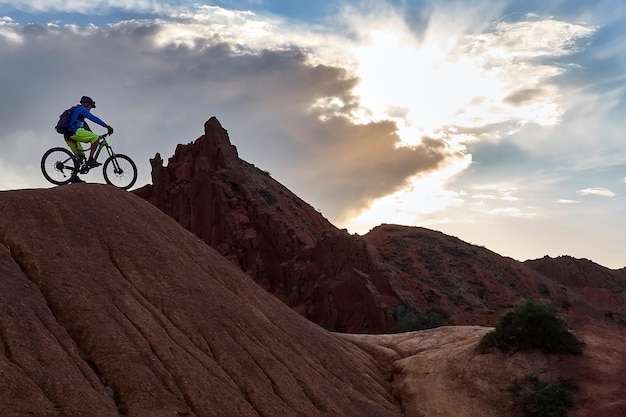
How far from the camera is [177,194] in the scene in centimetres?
6688

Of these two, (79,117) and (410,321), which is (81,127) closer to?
(79,117)

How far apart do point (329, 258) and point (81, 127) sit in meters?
37.0

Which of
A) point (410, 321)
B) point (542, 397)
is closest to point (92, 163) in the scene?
point (542, 397)

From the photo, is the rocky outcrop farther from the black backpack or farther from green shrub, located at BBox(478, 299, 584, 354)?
the black backpack

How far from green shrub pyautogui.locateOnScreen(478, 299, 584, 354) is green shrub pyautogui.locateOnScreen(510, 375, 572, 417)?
1955 millimetres

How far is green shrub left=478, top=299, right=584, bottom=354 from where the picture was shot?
22250mm

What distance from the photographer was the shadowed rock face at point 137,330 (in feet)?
43.3

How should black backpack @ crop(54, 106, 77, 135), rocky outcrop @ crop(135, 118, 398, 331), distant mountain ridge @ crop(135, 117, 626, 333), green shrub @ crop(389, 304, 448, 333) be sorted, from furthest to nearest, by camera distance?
distant mountain ridge @ crop(135, 117, 626, 333) → rocky outcrop @ crop(135, 118, 398, 331) → green shrub @ crop(389, 304, 448, 333) → black backpack @ crop(54, 106, 77, 135)

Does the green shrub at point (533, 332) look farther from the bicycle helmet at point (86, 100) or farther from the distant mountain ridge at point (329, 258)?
the distant mountain ridge at point (329, 258)

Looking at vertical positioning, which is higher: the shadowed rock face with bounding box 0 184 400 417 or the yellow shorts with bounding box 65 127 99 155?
the yellow shorts with bounding box 65 127 99 155

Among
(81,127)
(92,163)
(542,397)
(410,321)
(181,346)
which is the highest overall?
(81,127)

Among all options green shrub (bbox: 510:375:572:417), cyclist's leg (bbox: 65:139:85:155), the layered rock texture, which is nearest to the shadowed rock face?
the layered rock texture

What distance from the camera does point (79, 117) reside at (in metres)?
19.2

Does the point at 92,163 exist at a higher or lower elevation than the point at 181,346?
higher
